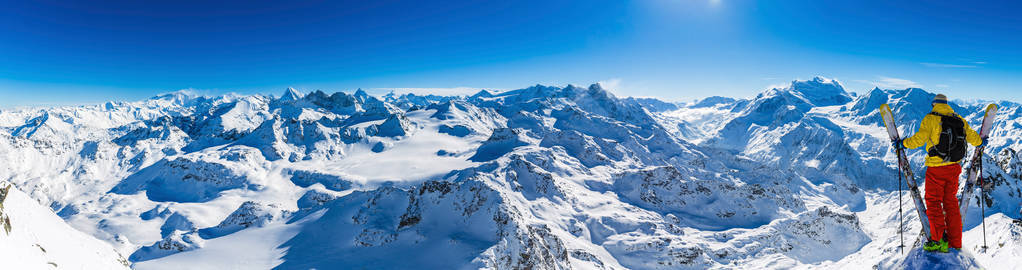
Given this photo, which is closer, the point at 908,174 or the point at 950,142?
the point at 950,142

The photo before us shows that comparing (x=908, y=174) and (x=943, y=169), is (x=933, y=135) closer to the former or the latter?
(x=943, y=169)

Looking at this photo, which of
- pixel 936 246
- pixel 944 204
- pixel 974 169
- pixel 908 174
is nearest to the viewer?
pixel 936 246

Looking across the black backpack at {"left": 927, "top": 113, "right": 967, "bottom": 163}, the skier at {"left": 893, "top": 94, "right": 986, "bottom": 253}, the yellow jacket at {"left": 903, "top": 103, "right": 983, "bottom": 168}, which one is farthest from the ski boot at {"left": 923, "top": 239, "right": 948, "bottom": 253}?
the black backpack at {"left": 927, "top": 113, "right": 967, "bottom": 163}

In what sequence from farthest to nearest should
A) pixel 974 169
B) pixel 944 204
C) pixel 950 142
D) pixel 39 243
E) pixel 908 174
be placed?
pixel 39 243, pixel 974 169, pixel 908 174, pixel 944 204, pixel 950 142

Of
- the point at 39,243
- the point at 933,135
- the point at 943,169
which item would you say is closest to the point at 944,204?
the point at 943,169

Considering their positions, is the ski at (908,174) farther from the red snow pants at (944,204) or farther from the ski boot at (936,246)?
the ski boot at (936,246)

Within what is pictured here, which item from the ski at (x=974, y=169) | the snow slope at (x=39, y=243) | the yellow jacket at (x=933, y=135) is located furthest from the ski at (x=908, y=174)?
the snow slope at (x=39, y=243)
